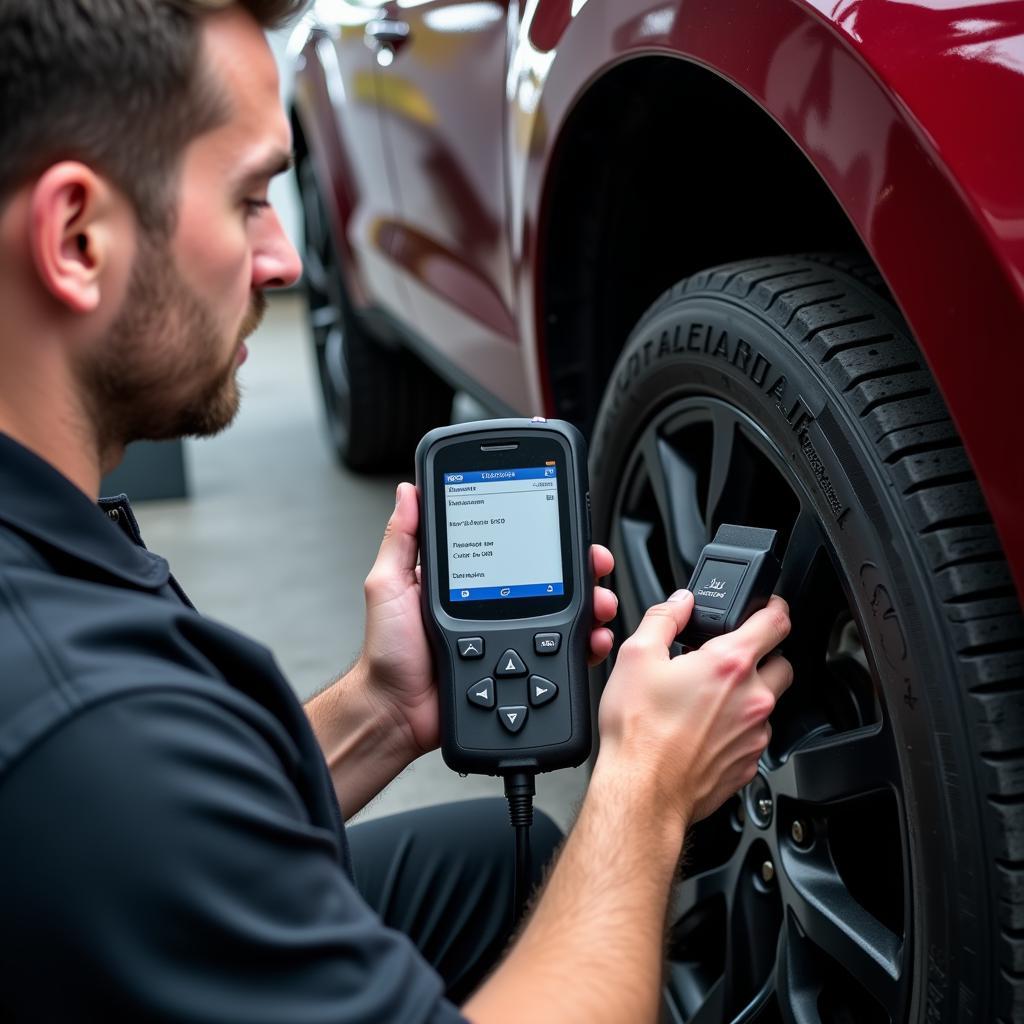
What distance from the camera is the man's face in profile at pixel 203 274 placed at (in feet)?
2.90

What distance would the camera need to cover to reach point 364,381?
3.39 m

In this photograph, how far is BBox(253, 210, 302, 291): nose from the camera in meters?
1.00

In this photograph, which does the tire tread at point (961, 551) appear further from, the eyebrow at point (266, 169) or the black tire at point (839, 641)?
the eyebrow at point (266, 169)

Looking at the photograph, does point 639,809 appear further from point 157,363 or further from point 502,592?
point 157,363

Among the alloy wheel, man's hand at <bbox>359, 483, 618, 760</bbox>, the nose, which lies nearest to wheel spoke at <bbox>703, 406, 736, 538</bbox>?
the alloy wheel

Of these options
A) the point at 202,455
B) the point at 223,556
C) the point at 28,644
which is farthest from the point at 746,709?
the point at 202,455

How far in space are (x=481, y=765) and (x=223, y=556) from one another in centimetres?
217

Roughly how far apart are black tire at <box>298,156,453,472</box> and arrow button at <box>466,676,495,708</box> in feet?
6.88

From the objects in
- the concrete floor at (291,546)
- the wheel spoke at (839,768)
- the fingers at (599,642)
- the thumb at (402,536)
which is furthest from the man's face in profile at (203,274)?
the concrete floor at (291,546)

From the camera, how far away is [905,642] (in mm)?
1006

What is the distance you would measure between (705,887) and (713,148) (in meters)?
0.80

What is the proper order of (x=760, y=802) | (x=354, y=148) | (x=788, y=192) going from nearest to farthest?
(x=760, y=802), (x=788, y=192), (x=354, y=148)

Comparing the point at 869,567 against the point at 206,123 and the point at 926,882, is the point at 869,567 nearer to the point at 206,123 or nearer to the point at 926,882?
the point at 926,882

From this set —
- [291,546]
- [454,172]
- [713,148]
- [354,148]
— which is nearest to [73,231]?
[713,148]
